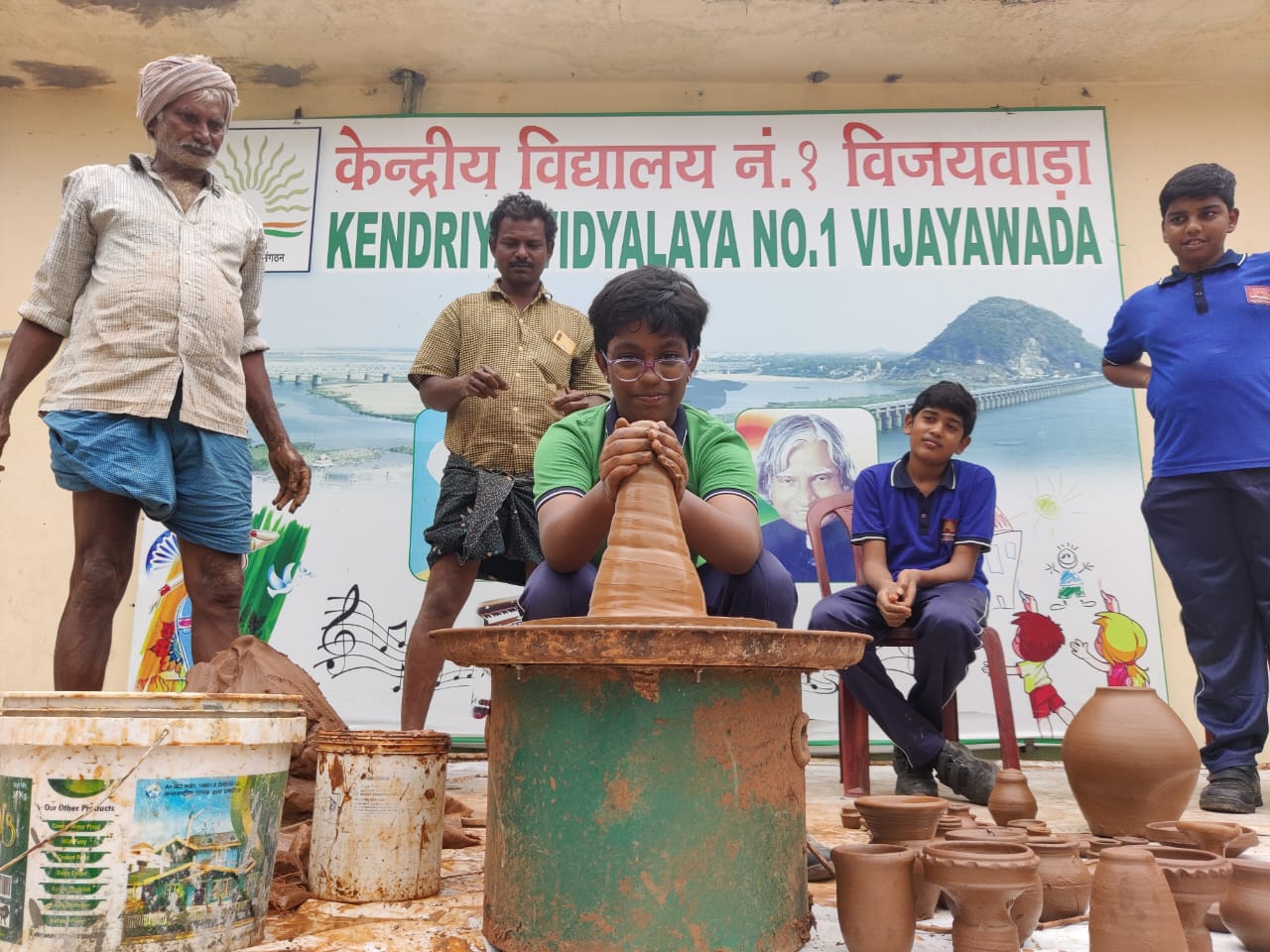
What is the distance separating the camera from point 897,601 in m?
3.20

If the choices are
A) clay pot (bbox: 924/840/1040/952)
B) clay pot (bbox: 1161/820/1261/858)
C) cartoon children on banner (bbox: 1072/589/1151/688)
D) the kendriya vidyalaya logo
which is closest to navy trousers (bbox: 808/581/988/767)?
clay pot (bbox: 1161/820/1261/858)

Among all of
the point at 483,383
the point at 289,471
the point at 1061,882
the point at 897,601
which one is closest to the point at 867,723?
the point at 897,601

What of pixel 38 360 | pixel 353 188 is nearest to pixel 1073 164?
pixel 353 188

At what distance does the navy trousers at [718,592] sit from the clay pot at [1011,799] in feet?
2.49

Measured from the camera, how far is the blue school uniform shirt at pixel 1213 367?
10.3 ft

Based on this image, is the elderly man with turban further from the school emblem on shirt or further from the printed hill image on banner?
the printed hill image on banner

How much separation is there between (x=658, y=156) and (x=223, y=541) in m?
3.36

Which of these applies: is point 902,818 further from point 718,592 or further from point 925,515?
point 925,515

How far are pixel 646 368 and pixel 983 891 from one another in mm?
1226

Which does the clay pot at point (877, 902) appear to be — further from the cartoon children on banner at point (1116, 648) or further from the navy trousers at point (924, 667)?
the cartoon children on banner at point (1116, 648)

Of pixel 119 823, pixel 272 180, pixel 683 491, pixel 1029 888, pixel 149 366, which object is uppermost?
pixel 272 180

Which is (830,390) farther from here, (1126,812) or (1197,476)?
(1126,812)

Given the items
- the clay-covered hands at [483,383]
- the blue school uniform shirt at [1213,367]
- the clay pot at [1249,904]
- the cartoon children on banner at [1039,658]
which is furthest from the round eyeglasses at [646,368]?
the cartoon children on banner at [1039,658]

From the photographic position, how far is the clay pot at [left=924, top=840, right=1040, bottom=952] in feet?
4.80
